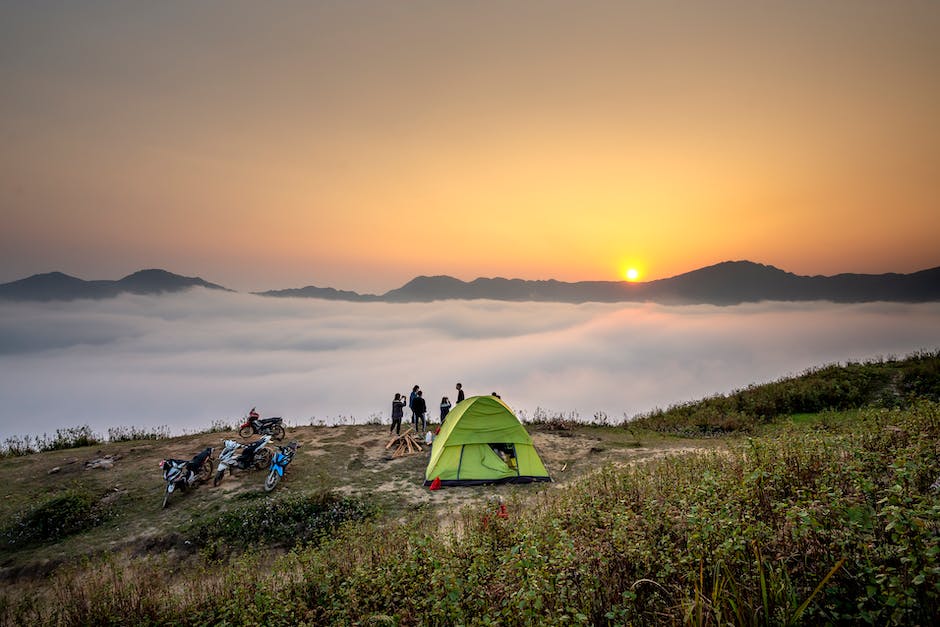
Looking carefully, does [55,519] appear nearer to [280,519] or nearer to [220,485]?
[220,485]

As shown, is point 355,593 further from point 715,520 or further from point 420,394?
point 420,394

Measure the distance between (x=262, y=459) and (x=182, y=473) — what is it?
2685mm

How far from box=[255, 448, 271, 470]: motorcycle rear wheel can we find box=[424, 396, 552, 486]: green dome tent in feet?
21.6

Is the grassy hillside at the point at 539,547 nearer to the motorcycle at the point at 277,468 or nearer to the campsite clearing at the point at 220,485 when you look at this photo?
the campsite clearing at the point at 220,485

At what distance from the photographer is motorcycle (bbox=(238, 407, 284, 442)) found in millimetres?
18786

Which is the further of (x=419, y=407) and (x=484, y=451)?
(x=419, y=407)

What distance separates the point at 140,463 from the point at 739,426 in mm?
27180

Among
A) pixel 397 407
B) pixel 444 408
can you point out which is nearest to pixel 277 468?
pixel 397 407

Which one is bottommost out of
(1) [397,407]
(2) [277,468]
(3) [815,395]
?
(2) [277,468]

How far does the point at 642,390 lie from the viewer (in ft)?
350

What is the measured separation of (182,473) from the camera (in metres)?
13.1

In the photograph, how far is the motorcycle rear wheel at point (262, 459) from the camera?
1511 cm

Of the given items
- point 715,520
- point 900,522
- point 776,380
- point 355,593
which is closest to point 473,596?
point 355,593

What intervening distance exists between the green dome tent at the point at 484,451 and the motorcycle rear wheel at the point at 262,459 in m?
6.59
